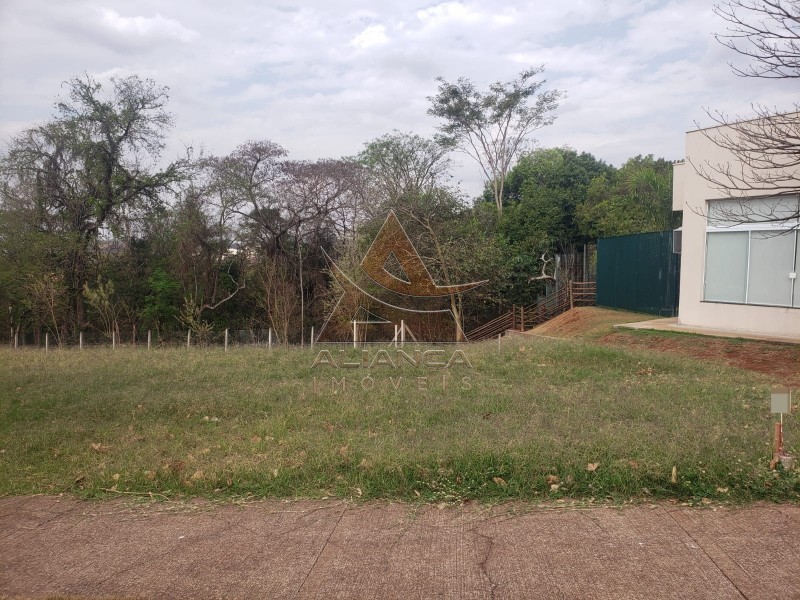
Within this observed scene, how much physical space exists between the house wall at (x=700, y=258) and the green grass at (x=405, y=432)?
163 inches

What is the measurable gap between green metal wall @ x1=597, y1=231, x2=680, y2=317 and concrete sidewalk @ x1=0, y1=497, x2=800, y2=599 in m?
14.9

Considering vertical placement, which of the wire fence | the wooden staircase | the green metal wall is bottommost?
the wire fence

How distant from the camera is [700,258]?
1538 cm

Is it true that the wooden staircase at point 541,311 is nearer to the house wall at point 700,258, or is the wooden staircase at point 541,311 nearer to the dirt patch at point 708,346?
the dirt patch at point 708,346

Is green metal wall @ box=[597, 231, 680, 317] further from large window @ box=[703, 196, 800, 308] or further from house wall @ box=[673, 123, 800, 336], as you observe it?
large window @ box=[703, 196, 800, 308]

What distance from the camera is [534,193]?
29422mm

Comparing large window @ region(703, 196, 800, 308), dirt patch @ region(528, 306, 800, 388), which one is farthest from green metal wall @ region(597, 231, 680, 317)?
large window @ region(703, 196, 800, 308)

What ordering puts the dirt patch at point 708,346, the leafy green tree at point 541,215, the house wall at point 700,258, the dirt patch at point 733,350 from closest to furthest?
the dirt patch at point 733,350 < the dirt patch at point 708,346 < the house wall at point 700,258 < the leafy green tree at point 541,215

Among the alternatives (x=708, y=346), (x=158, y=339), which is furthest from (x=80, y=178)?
(x=708, y=346)

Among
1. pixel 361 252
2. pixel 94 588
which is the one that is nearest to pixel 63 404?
pixel 94 588

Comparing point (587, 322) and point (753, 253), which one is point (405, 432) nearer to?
point (753, 253)

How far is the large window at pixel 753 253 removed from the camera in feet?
44.0

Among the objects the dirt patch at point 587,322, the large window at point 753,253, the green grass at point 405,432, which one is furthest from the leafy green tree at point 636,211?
the green grass at point 405,432

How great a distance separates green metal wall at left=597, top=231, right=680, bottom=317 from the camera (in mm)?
18547
